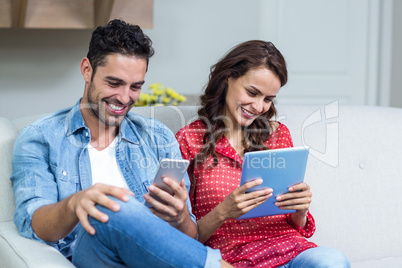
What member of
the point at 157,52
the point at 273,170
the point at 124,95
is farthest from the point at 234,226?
the point at 157,52

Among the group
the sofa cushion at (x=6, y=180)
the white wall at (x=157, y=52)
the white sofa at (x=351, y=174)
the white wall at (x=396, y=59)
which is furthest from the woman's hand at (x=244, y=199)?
the white wall at (x=396, y=59)

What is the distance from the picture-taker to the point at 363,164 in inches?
74.9

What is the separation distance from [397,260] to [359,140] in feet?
1.43

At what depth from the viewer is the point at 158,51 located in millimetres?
3455

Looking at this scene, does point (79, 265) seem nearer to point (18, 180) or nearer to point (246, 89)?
point (18, 180)

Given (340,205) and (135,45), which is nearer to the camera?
(135,45)

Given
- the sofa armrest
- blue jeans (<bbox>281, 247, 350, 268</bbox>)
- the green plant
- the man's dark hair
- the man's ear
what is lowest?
blue jeans (<bbox>281, 247, 350, 268</bbox>)

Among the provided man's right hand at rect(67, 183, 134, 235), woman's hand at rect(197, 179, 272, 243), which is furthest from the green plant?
man's right hand at rect(67, 183, 134, 235)

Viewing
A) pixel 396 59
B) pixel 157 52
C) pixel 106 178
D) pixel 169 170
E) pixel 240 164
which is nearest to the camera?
pixel 169 170

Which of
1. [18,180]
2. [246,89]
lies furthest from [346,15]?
[18,180]

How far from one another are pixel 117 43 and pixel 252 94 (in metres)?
0.47

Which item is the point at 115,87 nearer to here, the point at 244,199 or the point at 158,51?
the point at 244,199

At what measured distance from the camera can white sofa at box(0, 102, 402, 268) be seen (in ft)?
6.03

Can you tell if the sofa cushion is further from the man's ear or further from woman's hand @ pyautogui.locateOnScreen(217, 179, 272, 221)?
woman's hand @ pyautogui.locateOnScreen(217, 179, 272, 221)
